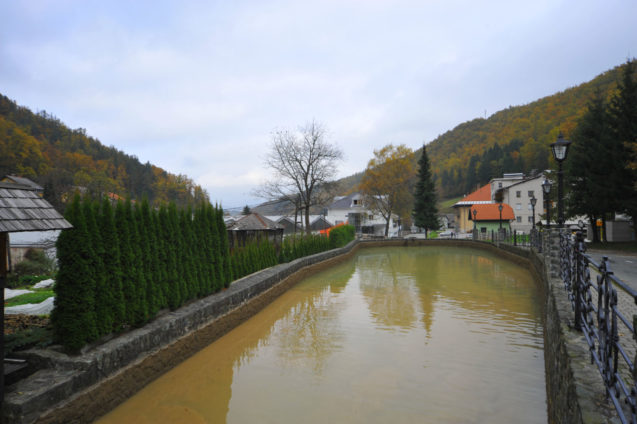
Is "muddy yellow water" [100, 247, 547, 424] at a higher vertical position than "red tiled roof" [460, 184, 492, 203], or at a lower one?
lower

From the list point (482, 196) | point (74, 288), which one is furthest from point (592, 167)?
point (482, 196)

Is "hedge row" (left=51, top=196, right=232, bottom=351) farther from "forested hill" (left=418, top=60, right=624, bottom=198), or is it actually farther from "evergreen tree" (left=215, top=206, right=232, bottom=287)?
"forested hill" (left=418, top=60, right=624, bottom=198)

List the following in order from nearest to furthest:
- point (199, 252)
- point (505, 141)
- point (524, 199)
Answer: point (199, 252)
point (524, 199)
point (505, 141)

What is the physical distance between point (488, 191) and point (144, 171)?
6197 centimetres

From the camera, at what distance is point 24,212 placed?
4.07 metres

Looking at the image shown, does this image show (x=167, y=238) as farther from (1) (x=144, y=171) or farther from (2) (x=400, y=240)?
(1) (x=144, y=171)

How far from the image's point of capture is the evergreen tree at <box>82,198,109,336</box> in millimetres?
5062

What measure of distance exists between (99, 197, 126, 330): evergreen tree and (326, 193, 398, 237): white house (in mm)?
51586

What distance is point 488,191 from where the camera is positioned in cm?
6003

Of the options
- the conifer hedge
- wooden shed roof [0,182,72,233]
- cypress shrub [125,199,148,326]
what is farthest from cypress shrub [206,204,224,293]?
wooden shed roof [0,182,72,233]

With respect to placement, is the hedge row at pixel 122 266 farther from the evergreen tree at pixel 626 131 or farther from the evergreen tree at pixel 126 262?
the evergreen tree at pixel 626 131

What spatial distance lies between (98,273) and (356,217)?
→ 5266cm

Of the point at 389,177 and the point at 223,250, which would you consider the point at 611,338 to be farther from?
the point at 389,177

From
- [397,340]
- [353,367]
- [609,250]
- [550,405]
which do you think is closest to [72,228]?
[353,367]
